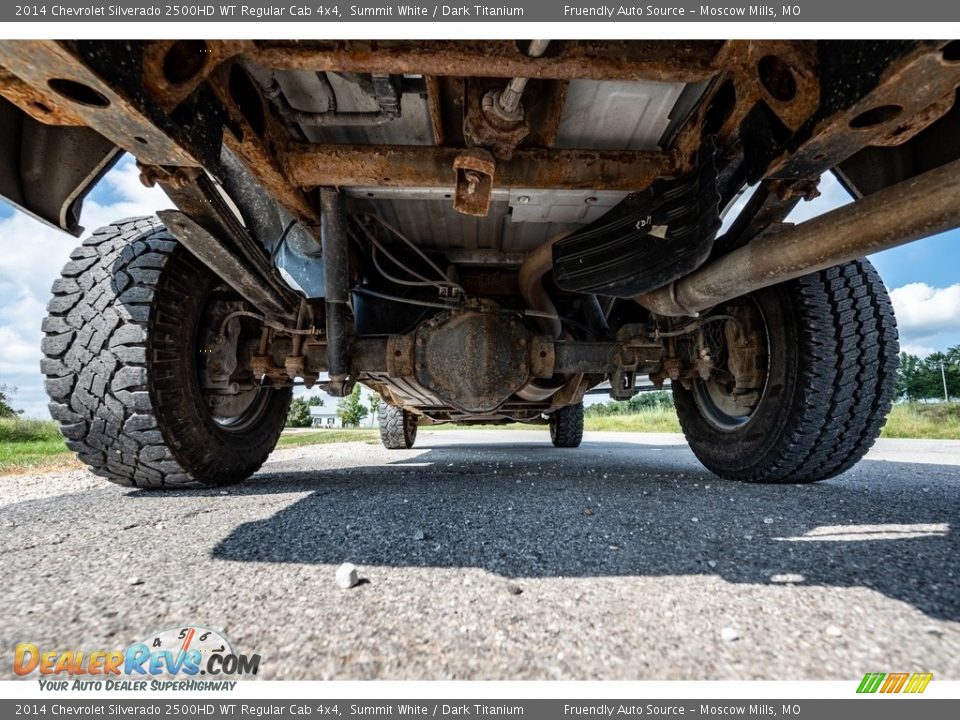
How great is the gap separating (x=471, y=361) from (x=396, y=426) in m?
3.19

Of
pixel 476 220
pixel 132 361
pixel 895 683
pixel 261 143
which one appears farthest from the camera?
pixel 476 220

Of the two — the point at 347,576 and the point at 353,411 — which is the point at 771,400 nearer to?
the point at 347,576

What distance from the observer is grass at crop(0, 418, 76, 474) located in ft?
12.4

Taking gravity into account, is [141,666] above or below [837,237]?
below

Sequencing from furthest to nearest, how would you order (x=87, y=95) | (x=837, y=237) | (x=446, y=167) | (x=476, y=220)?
1. (x=476, y=220)
2. (x=446, y=167)
3. (x=837, y=237)
4. (x=87, y=95)

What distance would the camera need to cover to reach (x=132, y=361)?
5.18 ft

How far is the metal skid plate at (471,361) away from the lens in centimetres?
190

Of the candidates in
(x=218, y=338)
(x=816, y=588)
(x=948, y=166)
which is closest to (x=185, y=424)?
(x=218, y=338)

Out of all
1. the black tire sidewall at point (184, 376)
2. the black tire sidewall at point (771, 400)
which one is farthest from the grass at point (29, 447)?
the black tire sidewall at point (771, 400)

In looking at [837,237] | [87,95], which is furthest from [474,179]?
[837,237]

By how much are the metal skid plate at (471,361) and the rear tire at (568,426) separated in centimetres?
342

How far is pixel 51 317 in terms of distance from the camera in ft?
5.44

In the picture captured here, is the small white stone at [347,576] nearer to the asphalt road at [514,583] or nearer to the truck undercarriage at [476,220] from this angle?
the asphalt road at [514,583]

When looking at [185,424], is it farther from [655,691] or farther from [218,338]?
[655,691]
